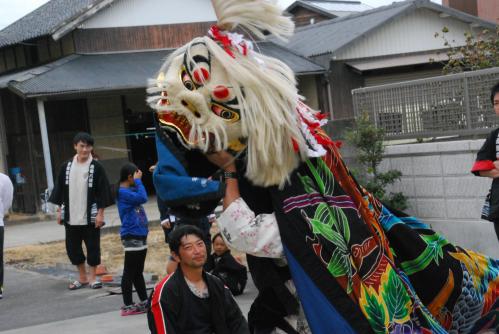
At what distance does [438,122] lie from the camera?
9.12 meters

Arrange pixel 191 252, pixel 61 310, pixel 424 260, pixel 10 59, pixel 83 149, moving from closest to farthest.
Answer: pixel 424 260, pixel 191 252, pixel 61 310, pixel 83 149, pixel 10 59

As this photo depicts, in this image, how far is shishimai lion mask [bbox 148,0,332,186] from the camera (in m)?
3.12

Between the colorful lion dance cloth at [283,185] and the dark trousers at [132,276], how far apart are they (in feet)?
15.6

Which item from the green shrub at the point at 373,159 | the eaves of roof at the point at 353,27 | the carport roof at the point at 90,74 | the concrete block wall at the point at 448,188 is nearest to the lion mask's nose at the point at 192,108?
the concrete block wall at the point at 448,188

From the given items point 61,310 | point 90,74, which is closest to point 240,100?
point 61,310

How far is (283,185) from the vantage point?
3.11 meters

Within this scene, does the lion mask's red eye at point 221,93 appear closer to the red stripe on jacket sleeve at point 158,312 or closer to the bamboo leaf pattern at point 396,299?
the bamboo leaf pattern at point 396,299

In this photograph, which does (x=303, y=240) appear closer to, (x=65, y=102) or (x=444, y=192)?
(x=444, y=192)

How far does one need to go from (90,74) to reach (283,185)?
16657mm

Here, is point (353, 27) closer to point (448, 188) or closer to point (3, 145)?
point (3, 145)

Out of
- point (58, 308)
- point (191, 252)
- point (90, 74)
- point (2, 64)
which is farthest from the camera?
point (2, 64)

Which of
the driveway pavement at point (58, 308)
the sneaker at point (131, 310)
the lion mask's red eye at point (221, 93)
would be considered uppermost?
the lion mask's red eye at point (221, 93)

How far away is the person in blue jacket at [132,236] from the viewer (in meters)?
7.83

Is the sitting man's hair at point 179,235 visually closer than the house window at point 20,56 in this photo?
Yes
